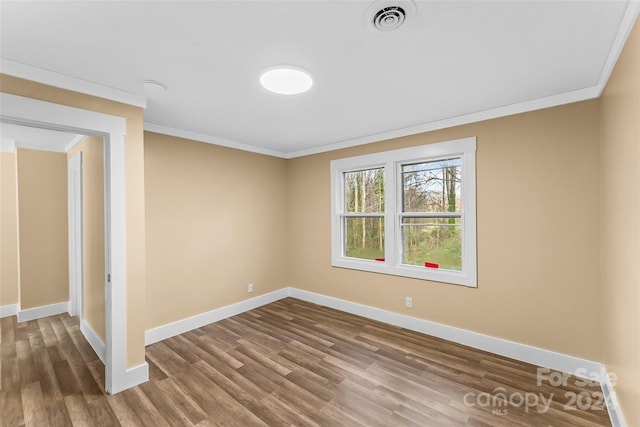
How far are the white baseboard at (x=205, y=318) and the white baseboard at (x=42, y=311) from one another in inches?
82.9

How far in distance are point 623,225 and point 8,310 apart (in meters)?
6.87

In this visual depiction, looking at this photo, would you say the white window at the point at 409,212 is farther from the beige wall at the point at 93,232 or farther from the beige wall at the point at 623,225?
the beige wall at the point at 93,232

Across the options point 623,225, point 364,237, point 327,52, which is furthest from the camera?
point 364,237

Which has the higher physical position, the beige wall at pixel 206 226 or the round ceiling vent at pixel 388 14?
the round ceiling vent at pixel 388 14

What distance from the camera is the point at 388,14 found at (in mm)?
1452

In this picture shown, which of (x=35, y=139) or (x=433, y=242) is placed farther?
(x=35, y=139)

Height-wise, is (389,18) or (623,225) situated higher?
(389,18)

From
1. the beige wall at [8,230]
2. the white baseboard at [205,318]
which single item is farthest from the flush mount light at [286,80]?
the beige wall at [8,230]

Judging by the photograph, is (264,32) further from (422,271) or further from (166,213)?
(422,271)

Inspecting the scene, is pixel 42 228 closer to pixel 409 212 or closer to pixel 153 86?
pixel 153 86

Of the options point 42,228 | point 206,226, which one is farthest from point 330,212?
point 42,228

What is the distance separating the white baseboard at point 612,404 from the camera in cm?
183

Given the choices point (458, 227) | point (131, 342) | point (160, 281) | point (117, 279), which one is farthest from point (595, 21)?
point (160, 281)

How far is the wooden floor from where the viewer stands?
2047 millimetres
